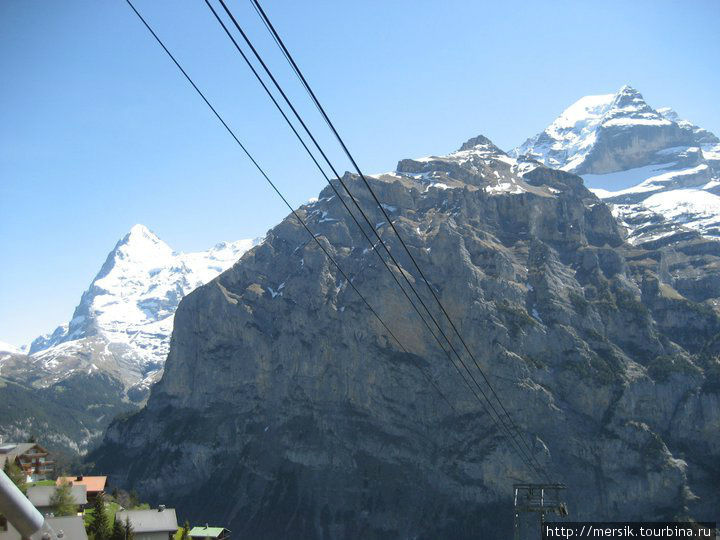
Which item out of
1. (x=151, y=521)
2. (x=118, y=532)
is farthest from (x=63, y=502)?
(x=118, y=532)

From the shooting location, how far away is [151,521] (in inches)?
2803

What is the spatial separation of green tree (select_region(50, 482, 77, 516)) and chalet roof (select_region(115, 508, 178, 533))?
488 cm

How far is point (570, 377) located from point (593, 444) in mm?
A: 17571

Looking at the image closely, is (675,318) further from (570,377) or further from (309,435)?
(309,435)

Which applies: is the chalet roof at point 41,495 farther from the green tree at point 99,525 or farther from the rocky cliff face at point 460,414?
the rocky cliff face at point 460,414

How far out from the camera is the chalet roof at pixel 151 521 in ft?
228

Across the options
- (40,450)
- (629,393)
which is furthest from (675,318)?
(40,450)

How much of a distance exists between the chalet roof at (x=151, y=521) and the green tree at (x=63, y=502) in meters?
4.88

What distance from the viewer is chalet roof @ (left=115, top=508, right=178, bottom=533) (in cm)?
6962

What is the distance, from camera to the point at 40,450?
117 meters

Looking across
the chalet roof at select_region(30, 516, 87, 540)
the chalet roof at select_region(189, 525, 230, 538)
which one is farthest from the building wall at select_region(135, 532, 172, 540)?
the chalet roof at select_region(30, 516, 87, 540)

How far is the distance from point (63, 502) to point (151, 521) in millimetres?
9720

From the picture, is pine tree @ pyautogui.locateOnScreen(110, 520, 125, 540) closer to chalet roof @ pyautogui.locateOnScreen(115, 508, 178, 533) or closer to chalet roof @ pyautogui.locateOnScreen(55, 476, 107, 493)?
chalet roof @ pyautogui.locateOnScreen(115, 508, 178, 533)

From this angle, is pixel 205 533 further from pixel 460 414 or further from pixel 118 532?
pixel 460 414
